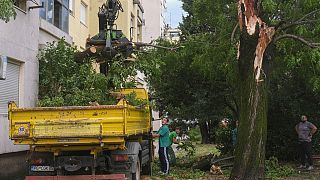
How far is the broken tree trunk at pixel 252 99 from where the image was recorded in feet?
36.1

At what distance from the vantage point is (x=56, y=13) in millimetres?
17422

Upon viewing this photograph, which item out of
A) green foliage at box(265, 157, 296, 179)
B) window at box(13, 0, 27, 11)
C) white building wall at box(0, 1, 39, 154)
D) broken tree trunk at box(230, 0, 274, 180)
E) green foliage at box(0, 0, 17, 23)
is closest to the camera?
green foliage at box(0, 0, 17, 23)

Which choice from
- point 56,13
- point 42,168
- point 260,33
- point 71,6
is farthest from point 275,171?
point 71,6

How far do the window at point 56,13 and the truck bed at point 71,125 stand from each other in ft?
21.6

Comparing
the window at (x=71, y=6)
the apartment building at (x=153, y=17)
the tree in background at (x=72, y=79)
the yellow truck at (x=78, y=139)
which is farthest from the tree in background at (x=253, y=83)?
the apartment building at (x=153, y=17)

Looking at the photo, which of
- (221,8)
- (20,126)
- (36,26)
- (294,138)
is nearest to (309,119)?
(294,138)

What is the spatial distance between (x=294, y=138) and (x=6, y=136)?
9891mm

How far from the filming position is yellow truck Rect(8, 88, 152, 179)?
951cm

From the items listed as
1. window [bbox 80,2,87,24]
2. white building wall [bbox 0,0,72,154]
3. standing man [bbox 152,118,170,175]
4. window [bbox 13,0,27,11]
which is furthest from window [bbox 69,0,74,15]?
standing man [bbox 152,118,170,175]

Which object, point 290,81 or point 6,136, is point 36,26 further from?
point 290,81

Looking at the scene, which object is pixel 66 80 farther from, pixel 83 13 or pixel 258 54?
A: pixel 83 13

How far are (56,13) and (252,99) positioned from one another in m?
9.12

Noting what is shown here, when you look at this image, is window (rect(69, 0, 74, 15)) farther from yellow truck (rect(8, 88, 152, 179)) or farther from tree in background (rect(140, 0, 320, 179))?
yellow truck (rect(8, 88, 152, 179))

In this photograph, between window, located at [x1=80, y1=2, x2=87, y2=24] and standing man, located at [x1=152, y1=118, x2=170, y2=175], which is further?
window, located at [x1=80, y1=2, x2=87, y2=24]
